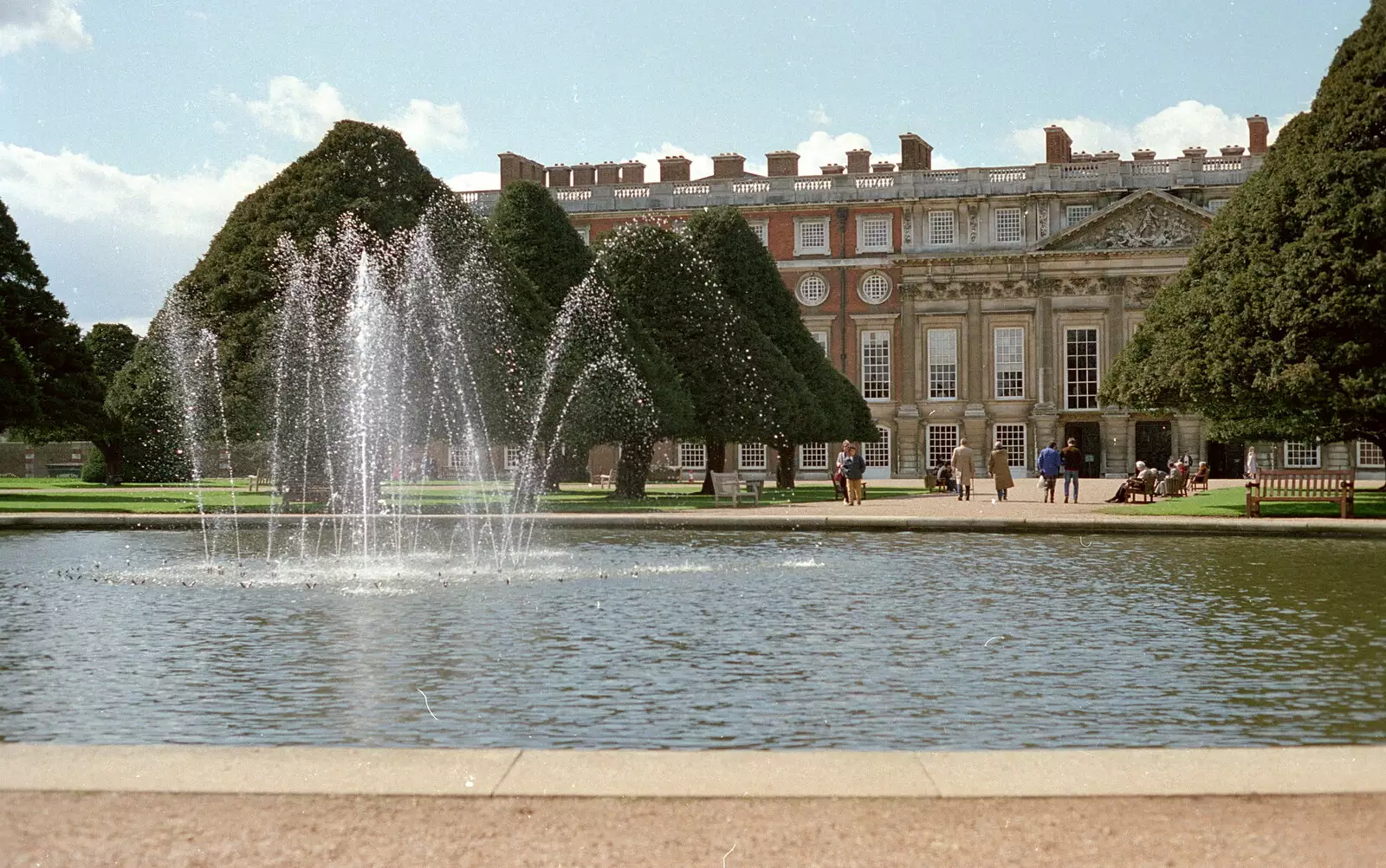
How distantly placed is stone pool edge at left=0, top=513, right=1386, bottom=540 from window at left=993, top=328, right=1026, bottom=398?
39.8 meters

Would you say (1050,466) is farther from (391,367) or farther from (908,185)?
(908,185)

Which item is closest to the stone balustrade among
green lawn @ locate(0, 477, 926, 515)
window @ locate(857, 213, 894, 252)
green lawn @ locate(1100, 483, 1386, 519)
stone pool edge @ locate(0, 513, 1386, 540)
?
window @ locate(857, 213, 894, 252)

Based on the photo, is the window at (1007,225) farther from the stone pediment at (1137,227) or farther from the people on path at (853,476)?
the people on path at (853,476)

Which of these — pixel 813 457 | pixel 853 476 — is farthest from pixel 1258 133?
pixel 853 476

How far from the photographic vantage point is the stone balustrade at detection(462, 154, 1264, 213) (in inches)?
2510

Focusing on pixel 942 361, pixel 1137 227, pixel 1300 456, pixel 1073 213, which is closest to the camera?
pixel 1300 456

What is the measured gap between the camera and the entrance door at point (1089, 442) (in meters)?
64.9

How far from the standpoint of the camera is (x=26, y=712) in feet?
27.8

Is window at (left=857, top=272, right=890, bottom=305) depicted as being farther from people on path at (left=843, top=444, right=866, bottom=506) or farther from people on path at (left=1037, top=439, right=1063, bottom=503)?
people on path at (left=843, top=444, right=866, bottom=506)

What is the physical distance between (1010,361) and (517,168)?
75.8 ft

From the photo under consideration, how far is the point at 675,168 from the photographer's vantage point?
230ft

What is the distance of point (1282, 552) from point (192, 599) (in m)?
13.3

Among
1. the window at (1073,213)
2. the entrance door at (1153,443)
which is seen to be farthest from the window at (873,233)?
the entrance door at (1153,443)

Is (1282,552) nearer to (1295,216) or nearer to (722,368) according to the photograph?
(1295,216)
